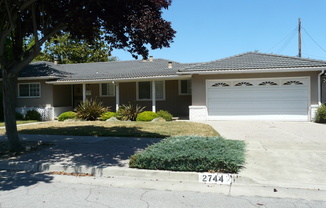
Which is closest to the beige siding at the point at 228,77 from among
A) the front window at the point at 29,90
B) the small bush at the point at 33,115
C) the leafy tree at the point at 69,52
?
the small bush at the point at 33,115

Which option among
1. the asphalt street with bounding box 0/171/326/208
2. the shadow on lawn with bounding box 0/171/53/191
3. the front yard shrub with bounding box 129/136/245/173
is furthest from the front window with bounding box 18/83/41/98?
the front yard shrub with bounding box 129/136/245/173

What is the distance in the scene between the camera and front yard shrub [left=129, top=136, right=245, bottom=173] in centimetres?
626

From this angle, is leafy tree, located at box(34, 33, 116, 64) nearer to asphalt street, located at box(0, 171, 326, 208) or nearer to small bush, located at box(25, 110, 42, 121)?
small bush, located at box(25, 110, 42, 121)

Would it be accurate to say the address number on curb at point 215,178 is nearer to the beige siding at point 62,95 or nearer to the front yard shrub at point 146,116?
the front yard shrub at point 146,116

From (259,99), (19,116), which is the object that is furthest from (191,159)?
(19,116)

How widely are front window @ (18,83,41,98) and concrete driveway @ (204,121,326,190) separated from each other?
15.5 m

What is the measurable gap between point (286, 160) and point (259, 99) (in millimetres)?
Answer: 9892

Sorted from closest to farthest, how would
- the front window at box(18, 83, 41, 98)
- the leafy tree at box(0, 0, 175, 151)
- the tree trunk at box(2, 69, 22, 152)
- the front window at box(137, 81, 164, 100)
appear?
the leafy tree at box(0, 0, 175, 151) < the tree trunk at box(2, 69, 22, 152) < the front window at box(137, 81, 164, 100) < the front window at box(18, 83, 41, 98)

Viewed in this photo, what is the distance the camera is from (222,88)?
56.1 feet

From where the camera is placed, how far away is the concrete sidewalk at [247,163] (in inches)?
222

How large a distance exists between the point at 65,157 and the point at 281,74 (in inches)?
503

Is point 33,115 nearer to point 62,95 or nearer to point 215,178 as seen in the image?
point 62,95

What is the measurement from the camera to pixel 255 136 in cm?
1125

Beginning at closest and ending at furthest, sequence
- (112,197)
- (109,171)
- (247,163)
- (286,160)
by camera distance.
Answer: (112,197) < (109,171) < (247,163) < (286,160)
